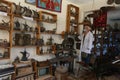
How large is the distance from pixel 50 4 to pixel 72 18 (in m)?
1.18

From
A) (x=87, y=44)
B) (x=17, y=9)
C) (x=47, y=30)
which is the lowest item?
(x=87, y=44)

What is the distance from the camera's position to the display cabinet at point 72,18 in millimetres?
4254

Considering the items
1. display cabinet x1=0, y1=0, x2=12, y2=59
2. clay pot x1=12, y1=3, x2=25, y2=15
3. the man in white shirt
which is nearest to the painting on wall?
clay pot x1=12, y1=3, x2=25, y2=15

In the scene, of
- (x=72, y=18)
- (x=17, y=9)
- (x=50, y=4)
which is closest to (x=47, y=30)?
(x=50, y=4)

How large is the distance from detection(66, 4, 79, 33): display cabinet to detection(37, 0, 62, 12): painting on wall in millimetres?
447

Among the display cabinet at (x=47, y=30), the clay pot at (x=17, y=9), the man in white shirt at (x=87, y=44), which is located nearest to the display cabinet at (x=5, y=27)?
the clay pot at (x=17, y=9)

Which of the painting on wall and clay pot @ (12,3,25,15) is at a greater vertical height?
the painting on wall

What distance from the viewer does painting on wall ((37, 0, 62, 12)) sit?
3.47 meters

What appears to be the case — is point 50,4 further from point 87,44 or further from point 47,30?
point 87,44

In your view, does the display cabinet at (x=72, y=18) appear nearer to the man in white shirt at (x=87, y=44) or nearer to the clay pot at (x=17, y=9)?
the man in white shirt at (x=87, y=44)

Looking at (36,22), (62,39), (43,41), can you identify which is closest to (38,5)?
(36,22)

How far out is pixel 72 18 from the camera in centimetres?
455

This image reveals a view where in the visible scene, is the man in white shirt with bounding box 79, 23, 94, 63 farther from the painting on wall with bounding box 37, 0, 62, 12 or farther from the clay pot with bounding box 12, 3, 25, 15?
the clay pot with bounding box 12, 3, 25, 15

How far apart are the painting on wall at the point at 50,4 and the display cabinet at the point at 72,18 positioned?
1.47 ft
